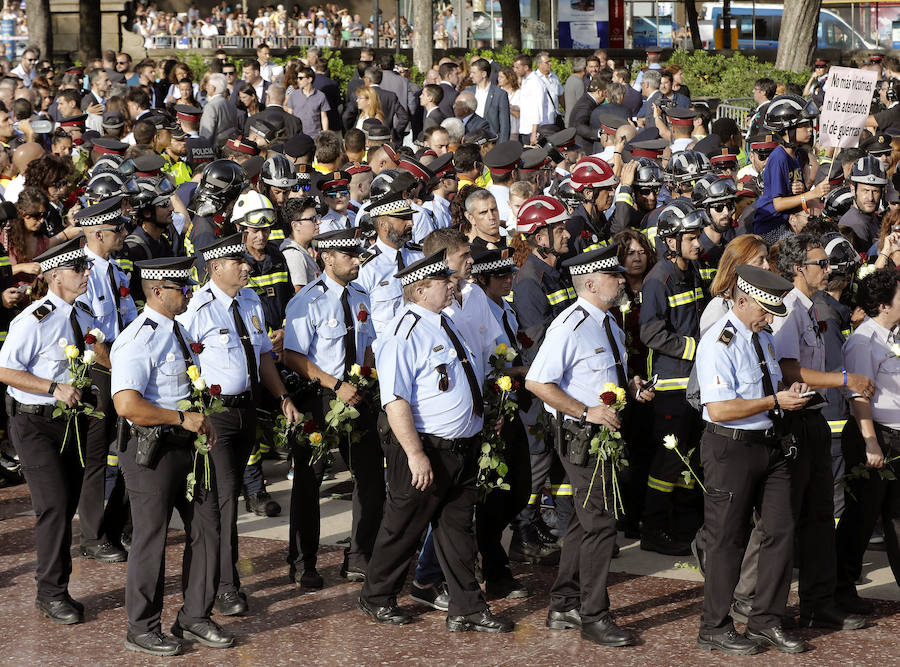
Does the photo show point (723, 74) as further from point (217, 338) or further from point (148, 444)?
point (148, 444)

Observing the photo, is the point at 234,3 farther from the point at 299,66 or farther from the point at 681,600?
the point at 681,600

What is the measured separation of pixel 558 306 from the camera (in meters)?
8.91

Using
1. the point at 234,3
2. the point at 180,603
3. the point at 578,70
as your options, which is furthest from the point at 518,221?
the point at 234,3

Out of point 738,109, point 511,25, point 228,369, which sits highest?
point 511,25

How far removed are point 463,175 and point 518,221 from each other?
12.8 ft

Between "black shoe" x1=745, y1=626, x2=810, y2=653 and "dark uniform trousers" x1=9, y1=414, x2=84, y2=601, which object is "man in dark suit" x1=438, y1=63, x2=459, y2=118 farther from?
"black shoe" x1=745, y1=626, x2=810, y2=653

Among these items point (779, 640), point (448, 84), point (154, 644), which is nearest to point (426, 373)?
point (154, 644)

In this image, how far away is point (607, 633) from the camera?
7137 mm

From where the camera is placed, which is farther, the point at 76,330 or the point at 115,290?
the point at 115,290

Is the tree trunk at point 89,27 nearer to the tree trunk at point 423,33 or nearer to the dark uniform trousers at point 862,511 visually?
the tree trunk at point 423,33

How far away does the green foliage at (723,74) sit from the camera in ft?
84.6

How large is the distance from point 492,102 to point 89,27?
1691cm

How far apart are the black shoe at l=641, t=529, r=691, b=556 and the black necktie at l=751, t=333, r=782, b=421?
202 centimetres

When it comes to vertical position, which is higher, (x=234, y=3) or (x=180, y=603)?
(x=234, y=3)
